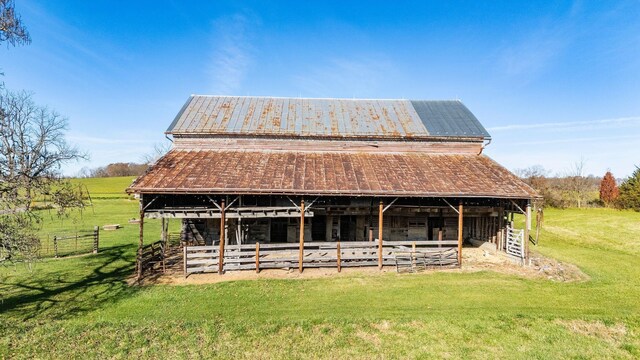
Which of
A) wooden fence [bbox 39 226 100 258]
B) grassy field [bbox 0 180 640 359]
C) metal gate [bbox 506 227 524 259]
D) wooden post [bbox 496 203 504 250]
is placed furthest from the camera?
wooden fence [bbox 39 226 100 258]

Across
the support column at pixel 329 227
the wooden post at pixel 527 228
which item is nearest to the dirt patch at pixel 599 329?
the wooden post at pixel 527 228

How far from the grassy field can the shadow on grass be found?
0.05 m

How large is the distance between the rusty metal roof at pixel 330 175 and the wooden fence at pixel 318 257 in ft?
7.94

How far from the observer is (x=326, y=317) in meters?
9.55

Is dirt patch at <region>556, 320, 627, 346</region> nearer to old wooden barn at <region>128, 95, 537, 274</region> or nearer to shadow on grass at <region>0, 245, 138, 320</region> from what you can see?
old wooden barn at <region>128, 95, 537, 274</region>

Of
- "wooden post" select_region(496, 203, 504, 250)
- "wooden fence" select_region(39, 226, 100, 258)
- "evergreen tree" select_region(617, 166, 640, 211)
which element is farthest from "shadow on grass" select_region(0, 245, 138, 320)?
"evergreen tree" select_region(617, 166, 640, 211)

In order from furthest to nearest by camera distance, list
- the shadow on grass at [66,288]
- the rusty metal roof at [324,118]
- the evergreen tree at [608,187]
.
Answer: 1. the evergreen tree at [608,187]
2. the rusty metal roof at [324,118]
3. the shadow on grass at [66,288]

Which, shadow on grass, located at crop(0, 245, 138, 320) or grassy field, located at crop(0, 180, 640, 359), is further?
shadow on grass, located at crop(0, 245, 138, 320)

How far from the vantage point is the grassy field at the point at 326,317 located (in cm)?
805

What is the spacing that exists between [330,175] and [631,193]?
3696 centimetres

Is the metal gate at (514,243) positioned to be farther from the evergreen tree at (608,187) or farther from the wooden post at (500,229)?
the evergreen tree at (608,187)

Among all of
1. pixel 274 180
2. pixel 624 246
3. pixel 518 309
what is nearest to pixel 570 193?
pixel 624 246

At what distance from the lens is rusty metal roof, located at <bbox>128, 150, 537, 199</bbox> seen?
545 inches

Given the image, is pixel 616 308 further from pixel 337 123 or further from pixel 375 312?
pixel 337 123
